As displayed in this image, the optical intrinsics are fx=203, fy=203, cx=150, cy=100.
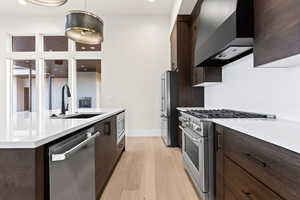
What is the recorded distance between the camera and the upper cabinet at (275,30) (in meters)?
1.09

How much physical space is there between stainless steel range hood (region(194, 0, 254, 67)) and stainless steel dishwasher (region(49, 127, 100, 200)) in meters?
1.39

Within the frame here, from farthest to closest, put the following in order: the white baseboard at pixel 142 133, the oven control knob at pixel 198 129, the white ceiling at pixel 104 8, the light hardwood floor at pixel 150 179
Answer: the white baseboard at pixel 142 133
the white ceiling at pixel 104 8
the light hardwood floor at pixel 150 179
the oven control knob at pixel 198 129

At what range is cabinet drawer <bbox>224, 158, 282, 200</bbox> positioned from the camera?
38.6 inches

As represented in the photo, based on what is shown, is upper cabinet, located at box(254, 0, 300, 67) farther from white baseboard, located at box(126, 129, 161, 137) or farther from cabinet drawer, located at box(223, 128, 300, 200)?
white baseboard, located at box(126, 129, 161, 137)

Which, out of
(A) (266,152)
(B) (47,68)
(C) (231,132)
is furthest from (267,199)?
Answer: (B) (47,68)

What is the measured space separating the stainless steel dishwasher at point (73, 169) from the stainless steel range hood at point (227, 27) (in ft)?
4.56

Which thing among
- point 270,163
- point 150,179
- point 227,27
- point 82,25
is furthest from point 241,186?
point 82,25

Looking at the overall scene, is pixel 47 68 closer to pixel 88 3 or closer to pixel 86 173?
pixel 88 3

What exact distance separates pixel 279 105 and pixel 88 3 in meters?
5.22

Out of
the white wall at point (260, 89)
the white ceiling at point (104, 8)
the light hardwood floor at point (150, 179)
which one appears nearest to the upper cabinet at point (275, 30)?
the white wall at point (260, 89)

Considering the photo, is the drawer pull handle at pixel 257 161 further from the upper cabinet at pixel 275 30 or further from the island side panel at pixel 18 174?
the island side panel at pixel 18 174

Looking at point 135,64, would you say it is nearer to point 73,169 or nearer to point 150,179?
point 150,179

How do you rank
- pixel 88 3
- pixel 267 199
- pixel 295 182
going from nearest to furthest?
pixel 295 182 < pixel 267 199 < pixel 88 3

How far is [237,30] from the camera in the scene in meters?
1.53
